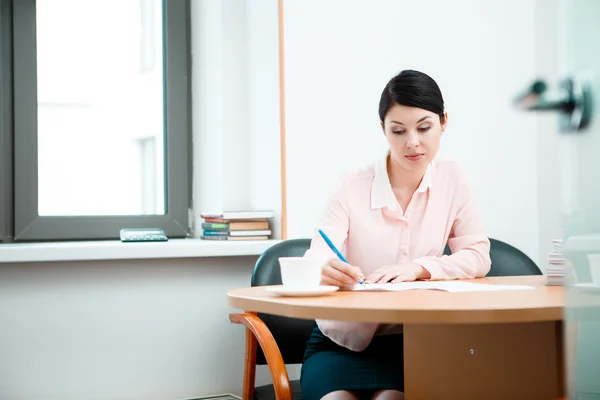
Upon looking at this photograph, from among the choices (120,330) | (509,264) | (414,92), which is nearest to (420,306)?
(414,92)

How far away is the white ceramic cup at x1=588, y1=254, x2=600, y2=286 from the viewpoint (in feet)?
1.70

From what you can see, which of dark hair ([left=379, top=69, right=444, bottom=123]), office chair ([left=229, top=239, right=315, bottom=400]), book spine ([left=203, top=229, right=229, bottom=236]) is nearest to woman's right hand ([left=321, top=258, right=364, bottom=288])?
office chair ([left=229, top=239, right=315, bottom=400])

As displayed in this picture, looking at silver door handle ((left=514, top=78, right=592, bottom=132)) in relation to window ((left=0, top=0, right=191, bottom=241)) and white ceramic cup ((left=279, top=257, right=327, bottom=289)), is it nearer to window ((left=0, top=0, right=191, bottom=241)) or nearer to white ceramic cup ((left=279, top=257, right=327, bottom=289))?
white ceramic cup ((left=279, top=257, right=327, bottom=289))

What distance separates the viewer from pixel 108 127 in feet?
10.6

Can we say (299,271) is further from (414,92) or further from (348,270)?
(414,92)

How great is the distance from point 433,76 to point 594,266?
2661 millimetres

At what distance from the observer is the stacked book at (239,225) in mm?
2893

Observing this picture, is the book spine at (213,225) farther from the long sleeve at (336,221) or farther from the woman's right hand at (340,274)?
the woman's right hand at (340,274)

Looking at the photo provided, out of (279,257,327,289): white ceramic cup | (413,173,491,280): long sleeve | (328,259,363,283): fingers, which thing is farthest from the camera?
(413,173,491,280): long sleeve

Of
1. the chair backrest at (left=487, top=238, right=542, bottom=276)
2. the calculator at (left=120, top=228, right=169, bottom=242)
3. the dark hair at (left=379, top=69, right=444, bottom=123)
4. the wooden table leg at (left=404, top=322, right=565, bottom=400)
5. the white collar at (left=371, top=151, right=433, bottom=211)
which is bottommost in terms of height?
the wooden table leg at (left=404, top=322, right=565, bottom=400)

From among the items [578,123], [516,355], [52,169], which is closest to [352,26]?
[52,169]

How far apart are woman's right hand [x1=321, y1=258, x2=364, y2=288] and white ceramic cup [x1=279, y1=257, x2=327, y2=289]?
0.40 ft

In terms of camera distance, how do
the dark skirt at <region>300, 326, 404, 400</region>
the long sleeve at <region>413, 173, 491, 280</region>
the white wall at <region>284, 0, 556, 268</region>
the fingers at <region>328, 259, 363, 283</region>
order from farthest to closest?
the white wall at <region>284, 0, 556, 268</region> → the long sleeve at <region>413, 173, 491, 280</region> → the dark skirt at <region>300, 326, 404, 400</region> → the fingers at <region>328, 259, 363, 283</region>

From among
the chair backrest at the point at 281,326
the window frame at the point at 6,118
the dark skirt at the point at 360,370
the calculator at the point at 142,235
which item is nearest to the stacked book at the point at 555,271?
the dark skirt at the point at 360,370
